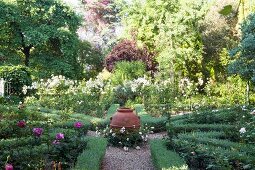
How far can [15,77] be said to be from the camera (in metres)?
14.1

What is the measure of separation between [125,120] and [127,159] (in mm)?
1356

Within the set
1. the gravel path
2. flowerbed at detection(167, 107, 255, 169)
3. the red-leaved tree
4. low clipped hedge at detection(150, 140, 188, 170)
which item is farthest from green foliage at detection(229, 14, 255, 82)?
the red-leaved tree

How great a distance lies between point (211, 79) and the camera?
17812 millimetres

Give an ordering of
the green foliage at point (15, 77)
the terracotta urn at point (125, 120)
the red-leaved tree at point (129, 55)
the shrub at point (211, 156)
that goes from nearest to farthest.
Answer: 1. the shrub at point (211, 156)
2. the terracotta urn at point (125, 120)
3. the green foliage at point (15, 77)
4. the red-leaved tree at point (129, 55)

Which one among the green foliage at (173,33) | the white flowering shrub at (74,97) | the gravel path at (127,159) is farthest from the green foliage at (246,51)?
the green foliage at (173,33)

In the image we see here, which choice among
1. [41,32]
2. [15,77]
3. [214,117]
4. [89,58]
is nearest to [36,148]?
[214,117]

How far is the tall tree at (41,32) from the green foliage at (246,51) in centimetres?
1015

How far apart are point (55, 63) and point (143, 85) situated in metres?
6.36

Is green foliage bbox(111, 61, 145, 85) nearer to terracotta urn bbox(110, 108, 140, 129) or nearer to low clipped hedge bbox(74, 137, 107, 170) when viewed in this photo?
terracotta urn bbox(110, 108, 140, 129)

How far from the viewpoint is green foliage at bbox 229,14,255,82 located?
964cm

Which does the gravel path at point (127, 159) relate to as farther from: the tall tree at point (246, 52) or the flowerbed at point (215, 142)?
the tall tree at point (246, 52)

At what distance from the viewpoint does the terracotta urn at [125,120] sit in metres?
7.91

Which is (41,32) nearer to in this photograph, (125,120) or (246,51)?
(246,51)

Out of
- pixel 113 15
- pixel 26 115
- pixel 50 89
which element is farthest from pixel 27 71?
pixel 113 15
